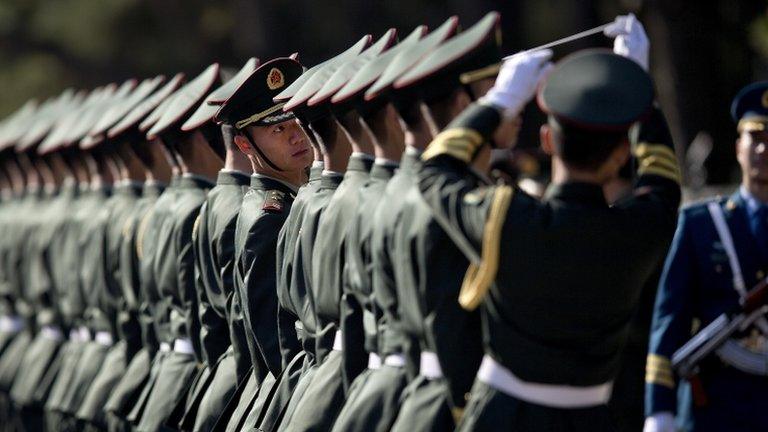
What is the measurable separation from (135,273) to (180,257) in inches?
53.8

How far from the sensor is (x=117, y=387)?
476 inches

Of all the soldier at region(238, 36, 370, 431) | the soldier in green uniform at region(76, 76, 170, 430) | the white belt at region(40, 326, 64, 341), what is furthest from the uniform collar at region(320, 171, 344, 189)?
the white belt at region(40, 326, 64, 341)

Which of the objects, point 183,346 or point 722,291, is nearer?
point 722,291

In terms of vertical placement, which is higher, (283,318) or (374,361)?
(374,361)

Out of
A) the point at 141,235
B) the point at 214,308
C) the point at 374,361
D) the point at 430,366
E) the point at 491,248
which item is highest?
the point at 491,248

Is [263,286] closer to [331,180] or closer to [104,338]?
[331,180]

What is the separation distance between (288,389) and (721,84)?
543 inches

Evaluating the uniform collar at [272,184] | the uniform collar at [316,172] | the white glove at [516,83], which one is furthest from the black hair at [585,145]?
the uniform collar at [272,184]

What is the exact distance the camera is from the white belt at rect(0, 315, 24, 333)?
15.9 metres

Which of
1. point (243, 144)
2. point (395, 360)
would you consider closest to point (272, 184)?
point (243, 144)

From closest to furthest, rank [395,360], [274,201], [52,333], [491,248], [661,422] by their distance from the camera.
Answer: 1. [491,248]
2. [395,360]
3. [661,422]
4. [274,201]
5. [52,333]

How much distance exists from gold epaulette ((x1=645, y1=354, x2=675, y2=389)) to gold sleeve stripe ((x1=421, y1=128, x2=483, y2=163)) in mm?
2671

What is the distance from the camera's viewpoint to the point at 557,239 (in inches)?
267

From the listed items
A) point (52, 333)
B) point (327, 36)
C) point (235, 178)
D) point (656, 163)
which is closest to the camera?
point (656, 163)
